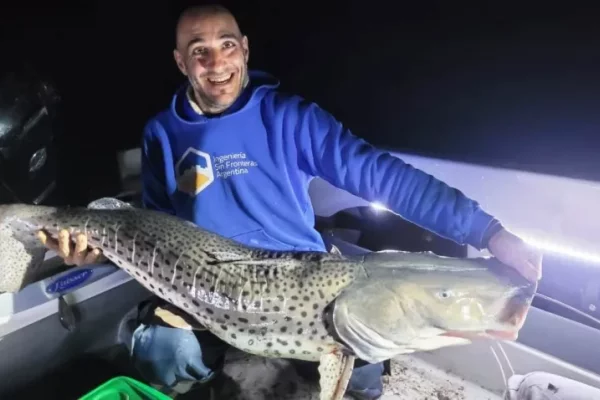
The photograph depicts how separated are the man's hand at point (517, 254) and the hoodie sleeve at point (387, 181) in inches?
1.0

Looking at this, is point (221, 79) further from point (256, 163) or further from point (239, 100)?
point (256, 163)

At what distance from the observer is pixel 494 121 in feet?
7.28

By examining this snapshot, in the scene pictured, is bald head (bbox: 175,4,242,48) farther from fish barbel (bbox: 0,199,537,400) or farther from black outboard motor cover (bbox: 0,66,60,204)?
black outboard motor cover (bbox: 0,66,60,204)

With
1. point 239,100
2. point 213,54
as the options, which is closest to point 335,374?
point 239,100

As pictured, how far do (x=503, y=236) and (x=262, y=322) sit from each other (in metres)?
0.59

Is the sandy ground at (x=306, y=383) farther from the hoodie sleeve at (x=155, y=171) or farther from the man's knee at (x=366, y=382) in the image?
the hoodie sleeve at (x=155, y=171)

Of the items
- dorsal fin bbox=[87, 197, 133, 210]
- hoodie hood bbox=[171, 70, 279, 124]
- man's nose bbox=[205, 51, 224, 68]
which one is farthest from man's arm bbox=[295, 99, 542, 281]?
dorsal fin bbox=[87, 197, 133, 210]

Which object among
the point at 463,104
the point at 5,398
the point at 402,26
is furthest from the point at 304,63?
the point at 5,398

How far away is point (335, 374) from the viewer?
1367 mm

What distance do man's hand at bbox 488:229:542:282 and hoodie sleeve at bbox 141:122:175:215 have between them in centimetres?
94

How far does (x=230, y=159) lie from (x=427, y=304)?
70 centimetres

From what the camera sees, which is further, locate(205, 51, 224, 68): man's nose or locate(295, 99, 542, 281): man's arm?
locate(205, 51, 224, 68): man's nose

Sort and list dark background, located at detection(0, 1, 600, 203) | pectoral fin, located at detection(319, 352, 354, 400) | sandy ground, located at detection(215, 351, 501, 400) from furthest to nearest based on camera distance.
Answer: dark background, located at detection(0, 1, 600, 203), sandy ground, located at detection(215, 351, 501, 400), pectoral fin, located at detection(319, 352, 354, 400)

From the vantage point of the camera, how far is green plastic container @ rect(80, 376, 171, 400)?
152 centimetres
